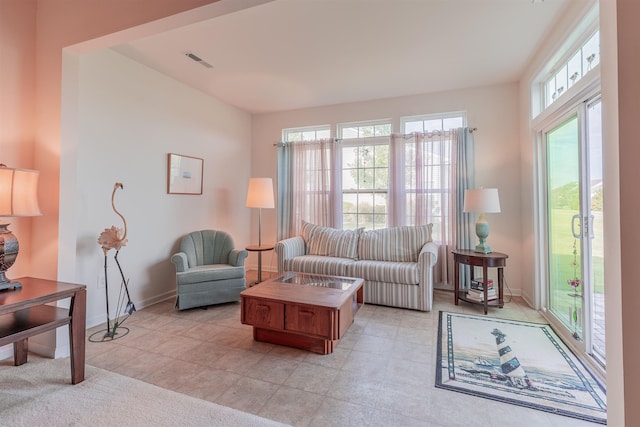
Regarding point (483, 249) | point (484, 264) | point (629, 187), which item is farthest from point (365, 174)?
point (629, 187)

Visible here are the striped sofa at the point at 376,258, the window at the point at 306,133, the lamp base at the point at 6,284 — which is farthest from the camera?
the window at the point at 306,133

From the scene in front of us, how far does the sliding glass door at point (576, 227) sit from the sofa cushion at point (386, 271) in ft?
4.26

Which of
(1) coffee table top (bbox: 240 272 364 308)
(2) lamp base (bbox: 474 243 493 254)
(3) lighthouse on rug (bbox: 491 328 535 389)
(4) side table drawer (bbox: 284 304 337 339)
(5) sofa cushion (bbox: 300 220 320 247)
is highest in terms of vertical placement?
(5) sofa cushion (bbox: 300 220 320 247)

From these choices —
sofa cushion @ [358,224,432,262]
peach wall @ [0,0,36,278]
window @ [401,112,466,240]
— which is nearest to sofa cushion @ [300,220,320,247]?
sofa cushion @ [358,224,432,262]

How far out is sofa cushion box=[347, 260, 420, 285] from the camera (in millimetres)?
3213

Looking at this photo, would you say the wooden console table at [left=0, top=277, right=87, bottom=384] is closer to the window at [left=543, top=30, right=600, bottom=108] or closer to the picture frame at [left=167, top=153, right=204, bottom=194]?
the picture frame at [left=167, top=153, right=204, bottom=194]

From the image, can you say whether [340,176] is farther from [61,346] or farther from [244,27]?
[61,346]

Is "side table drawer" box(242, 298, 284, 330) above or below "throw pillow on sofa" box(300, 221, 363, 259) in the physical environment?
below

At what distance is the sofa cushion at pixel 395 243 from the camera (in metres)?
3.63

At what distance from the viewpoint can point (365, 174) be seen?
14.5ft

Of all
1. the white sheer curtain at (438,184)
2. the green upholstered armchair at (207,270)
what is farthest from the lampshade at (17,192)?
the white sheer curtain at (438,184)

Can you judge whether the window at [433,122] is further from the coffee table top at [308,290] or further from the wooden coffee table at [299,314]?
the wooden coffee table at [299,314]

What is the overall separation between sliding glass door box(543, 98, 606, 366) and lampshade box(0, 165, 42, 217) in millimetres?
3833

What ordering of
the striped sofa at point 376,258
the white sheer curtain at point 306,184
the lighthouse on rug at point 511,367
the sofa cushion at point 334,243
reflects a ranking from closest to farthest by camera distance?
the lighthouse on rug at point 511,367 < the striped sofa at point 376,258 < the sofa cushion at point 334,243 < the white sheer curtain at point 306,184
